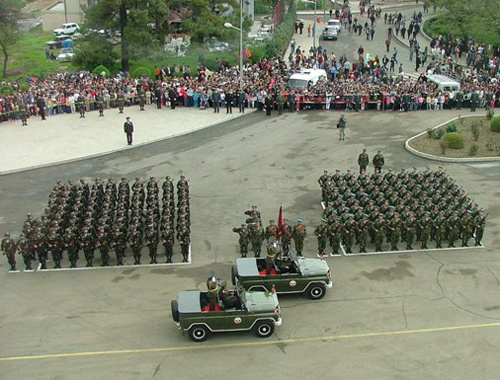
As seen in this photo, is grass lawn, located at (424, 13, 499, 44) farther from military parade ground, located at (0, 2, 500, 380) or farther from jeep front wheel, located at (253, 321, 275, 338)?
jeep front wheel, located at (253, 321, 275, 338)

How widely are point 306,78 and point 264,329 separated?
84.6 feet

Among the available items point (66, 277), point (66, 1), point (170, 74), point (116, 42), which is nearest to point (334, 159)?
point (66, 277)

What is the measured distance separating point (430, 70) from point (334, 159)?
16.9 meters

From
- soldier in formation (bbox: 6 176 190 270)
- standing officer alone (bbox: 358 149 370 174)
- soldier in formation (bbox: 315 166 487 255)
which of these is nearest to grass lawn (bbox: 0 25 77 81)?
soldier in formation (bbox: 6 176 190 270)

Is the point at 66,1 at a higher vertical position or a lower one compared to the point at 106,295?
higher

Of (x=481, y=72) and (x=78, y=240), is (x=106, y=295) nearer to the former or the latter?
(x=78, y=240)

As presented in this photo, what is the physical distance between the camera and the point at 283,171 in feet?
94.1

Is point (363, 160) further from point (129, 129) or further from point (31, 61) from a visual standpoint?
point (31, 61)

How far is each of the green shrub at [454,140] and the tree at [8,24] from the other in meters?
33.1

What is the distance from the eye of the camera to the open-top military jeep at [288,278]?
59.4ft

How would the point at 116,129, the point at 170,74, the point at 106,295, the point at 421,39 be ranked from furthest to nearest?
the point at 421,39 → the point at 170,74 → the point at 116,129 → the point at 106,295

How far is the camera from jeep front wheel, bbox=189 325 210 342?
16406 millimetres

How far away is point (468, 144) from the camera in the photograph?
31.4 m

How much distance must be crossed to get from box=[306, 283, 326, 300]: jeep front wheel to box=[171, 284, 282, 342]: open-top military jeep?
6.31 feet
